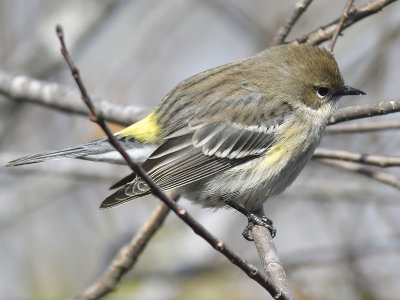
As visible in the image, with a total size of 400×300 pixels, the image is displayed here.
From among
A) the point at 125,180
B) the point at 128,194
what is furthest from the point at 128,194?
the point at 125,180

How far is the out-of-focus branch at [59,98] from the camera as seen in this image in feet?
19.8

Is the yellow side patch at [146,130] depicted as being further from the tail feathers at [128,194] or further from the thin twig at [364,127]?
the thin twig at [364,127]

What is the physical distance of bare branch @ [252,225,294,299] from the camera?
353cm

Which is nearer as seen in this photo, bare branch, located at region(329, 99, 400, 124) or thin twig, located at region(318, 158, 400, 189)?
bare branch, located at region(329, 99, 400, 124)

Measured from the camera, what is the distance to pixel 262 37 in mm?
8484

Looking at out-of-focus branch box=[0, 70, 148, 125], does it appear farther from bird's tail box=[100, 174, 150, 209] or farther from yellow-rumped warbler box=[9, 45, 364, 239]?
bird's tail box=[100, 174, 150, 209]

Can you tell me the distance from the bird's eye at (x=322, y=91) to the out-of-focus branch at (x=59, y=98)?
166cm

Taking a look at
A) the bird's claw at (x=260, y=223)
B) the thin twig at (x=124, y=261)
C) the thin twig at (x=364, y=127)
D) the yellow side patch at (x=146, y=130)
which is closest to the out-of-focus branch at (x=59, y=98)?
the yellow side patch at (x=146, y=130)

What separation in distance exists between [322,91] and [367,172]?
815 millimetres

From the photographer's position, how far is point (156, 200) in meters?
8.76

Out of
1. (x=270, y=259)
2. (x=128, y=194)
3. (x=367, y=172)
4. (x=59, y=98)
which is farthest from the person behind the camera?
(x=59, y=98)

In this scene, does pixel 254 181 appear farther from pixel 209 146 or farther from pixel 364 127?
pixel 364 127

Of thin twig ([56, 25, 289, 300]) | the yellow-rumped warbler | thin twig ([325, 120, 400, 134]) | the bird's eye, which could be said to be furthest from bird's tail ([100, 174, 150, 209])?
thin twig ([325, 120, 400, 134])

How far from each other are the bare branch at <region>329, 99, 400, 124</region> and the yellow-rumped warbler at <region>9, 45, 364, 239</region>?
1.36 feet
